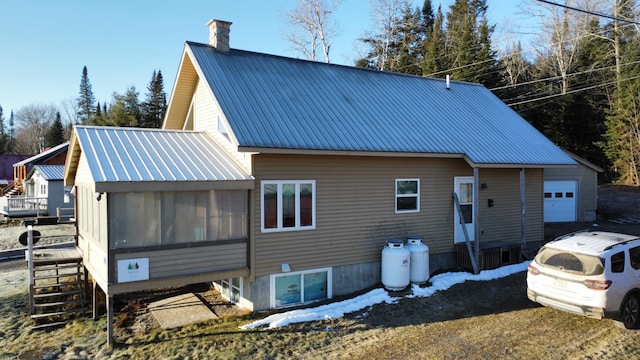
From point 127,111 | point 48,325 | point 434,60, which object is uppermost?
point 434,60

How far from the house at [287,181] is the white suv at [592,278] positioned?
4002 mm

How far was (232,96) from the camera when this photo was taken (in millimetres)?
11438

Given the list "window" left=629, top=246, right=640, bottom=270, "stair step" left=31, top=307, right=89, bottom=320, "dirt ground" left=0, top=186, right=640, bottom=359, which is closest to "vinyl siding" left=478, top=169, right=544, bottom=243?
"dirt ground" left=0, top=186, right=640, bottom=359

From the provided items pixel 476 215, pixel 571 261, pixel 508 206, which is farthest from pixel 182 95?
pixel 571 261

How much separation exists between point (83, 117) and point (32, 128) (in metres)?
22.7

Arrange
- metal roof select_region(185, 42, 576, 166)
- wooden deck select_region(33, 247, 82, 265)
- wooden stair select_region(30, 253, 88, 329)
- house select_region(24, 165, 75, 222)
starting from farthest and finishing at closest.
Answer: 1. house select_region(24, 165, 75, 222)
2. wooden deck select_region(33, 247, 82, 265)
3. metal roof select_region(185, 42, 576, 166)
4. wooden stair select_region(30, 253, 88, 329)

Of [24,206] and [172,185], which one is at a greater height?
[172,185]

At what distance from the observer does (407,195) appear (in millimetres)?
12672

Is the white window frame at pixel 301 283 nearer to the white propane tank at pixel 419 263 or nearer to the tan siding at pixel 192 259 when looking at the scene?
the tan siding at pixel 192 259

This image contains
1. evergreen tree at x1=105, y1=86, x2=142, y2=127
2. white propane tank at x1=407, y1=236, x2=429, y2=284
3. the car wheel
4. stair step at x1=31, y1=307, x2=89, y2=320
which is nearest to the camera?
the car wheel

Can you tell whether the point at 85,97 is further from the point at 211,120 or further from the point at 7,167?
the point at 211,120

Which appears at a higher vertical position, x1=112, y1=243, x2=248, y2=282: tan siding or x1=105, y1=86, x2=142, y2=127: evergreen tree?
x1=105, y1=86, x2=142, y2=127: evergreen tree

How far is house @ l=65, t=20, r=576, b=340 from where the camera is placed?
9.27 metres

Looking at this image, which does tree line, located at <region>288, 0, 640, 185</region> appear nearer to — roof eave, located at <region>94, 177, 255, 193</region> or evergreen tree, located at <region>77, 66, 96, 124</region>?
roof eave, located at <region>94, 177, 255, 193</region>
